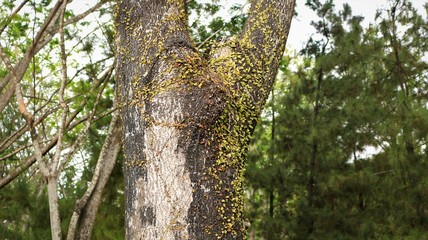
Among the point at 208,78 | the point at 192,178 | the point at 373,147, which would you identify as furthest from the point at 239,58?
the point at 373,147

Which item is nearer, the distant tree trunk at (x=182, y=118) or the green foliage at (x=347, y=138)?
the distant tree trunk at (x=182, y=118)

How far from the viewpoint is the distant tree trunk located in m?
2.21

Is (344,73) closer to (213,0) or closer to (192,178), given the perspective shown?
(213,0)

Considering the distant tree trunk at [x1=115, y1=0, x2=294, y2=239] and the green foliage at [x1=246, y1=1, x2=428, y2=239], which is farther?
the green foliage at [x1=246, y1=1, x2=428, y2=239]

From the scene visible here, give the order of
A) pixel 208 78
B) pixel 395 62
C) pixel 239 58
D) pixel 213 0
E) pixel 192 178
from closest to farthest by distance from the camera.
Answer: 1. pixel 192 178
2. pixel 208 78
3. pixel 239 58
4. pixel 213 0
5. pixel 395 62

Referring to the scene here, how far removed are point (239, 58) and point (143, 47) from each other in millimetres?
448

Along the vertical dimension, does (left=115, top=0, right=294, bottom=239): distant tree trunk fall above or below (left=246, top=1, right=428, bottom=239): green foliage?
below

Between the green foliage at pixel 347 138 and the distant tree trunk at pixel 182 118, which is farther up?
the green foliage at pixel 347 138

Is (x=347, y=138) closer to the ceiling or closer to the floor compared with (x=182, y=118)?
closer to the ceiling

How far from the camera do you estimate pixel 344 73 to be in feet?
31.2

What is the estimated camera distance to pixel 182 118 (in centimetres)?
232

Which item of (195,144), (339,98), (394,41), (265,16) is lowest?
(195,144)

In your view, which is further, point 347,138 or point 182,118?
point 347,138

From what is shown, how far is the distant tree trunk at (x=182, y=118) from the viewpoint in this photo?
2.21 metres
